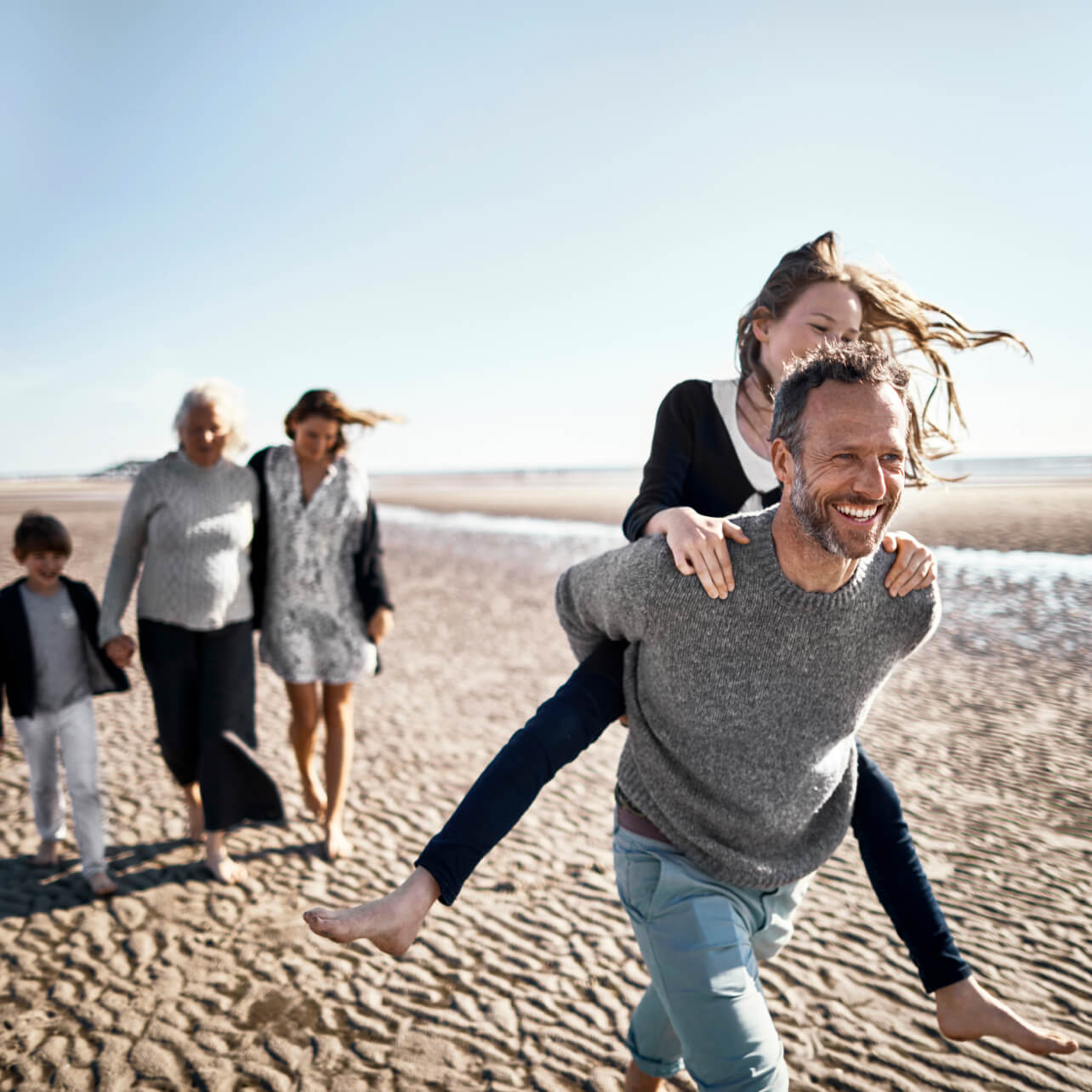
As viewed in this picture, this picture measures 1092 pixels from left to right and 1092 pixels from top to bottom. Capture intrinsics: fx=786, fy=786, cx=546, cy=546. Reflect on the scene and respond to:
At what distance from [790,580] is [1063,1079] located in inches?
101

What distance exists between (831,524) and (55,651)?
3993 mm

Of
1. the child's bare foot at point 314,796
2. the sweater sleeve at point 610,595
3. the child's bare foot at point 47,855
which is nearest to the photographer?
the sweater sleeve at point 610,595

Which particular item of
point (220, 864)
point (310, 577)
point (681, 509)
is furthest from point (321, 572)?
point (681, 509)

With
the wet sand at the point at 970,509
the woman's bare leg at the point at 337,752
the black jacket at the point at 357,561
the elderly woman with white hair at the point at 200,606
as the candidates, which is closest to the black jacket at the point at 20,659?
the elderly woman with white hair at the point at 200,606

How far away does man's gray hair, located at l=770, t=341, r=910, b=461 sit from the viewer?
1.75m

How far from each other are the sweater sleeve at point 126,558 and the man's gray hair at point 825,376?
3.38m

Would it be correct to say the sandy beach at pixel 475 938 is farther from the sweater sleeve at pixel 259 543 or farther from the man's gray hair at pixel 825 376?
the man's gray hair at pixel 825 376

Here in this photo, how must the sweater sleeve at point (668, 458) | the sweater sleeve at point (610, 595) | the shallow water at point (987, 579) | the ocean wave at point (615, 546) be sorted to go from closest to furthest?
the sweater sleeve at point (610, 595) → the sweater sleeve at point (668, 458) → the shallow water at point (987, 579) → the ocean wave at point (615, 546)

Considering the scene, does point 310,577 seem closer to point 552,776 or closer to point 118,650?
point 118,650

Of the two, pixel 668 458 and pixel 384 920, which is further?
pixel 668 458

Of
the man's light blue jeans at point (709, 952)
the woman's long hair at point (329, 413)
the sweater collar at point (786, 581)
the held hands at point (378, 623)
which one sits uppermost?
the woman's long hair at point (329, 413)

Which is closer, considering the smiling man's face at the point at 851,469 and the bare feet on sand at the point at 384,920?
the bare feet on sand at the point at 384,920

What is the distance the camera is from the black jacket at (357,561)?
4500 millimetres

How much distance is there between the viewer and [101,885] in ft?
13.2
